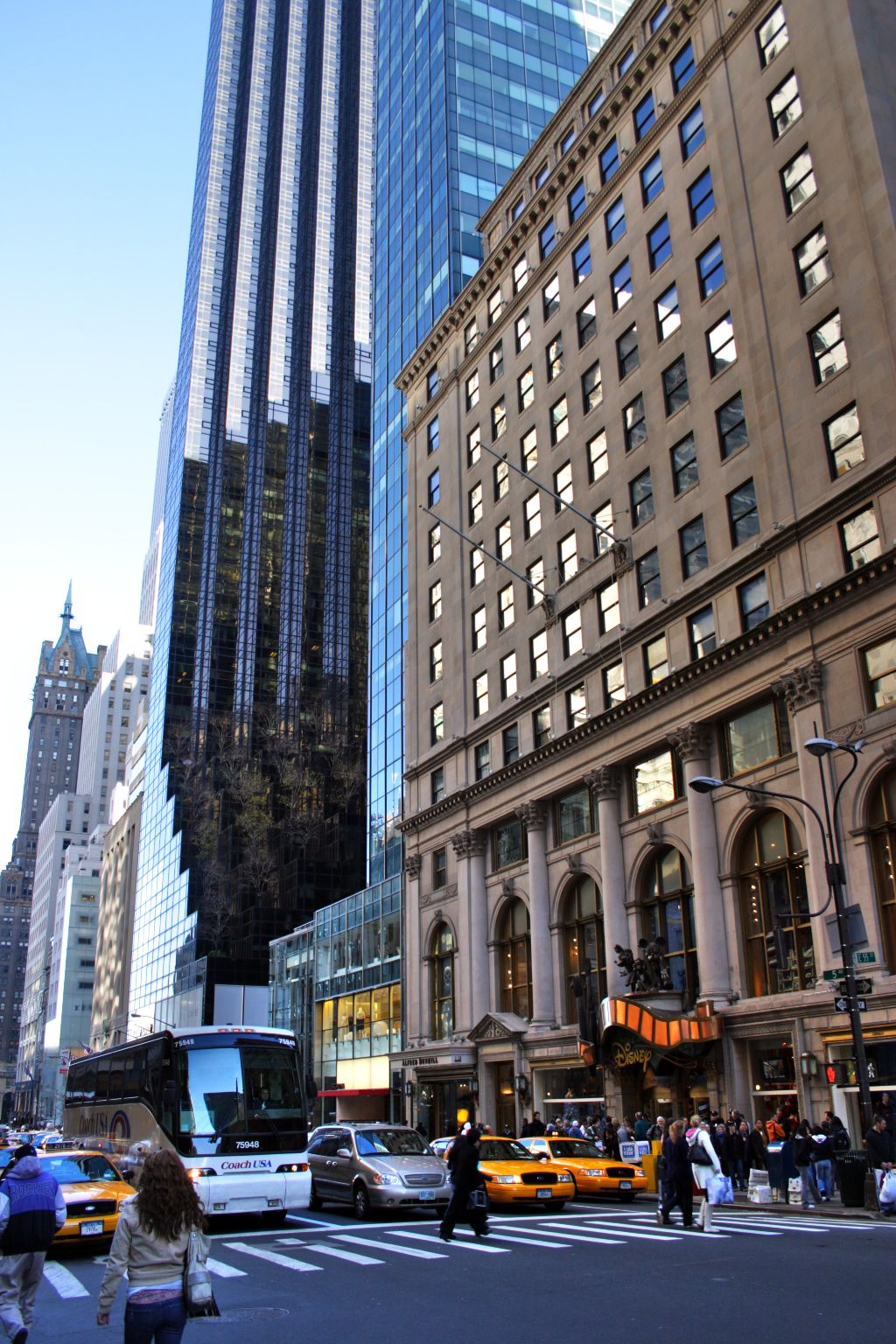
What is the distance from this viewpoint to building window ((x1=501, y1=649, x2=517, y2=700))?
46.1 meters

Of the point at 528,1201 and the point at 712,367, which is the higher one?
the point at 712,367

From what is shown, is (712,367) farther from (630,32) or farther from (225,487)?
(225,487)

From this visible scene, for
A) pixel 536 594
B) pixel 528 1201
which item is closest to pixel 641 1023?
pixel 528 1201

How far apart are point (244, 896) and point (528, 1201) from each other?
82621 mm

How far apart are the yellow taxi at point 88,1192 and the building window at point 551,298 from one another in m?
37.1

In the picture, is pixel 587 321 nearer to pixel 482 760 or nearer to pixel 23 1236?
pixel 482 760

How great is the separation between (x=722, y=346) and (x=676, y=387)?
100 inches

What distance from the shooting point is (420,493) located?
58.5 metres

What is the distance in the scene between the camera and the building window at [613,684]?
38.5m

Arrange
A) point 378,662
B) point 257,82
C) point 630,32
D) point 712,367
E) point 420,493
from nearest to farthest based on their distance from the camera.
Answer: point 712,367 → point 630,32 → point 420,493 → point 378,662 → point 257,82

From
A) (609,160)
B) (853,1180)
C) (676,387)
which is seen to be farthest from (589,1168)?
(609,160)

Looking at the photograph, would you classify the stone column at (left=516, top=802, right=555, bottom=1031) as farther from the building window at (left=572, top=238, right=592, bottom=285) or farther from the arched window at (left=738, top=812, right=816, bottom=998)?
the building window at (left=572, top=238, right=592, bottom=285)

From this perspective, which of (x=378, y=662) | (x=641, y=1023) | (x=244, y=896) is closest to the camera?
(x=641, y=1023)

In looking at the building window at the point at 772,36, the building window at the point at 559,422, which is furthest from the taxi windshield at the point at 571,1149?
the building window at the point at 772,36
